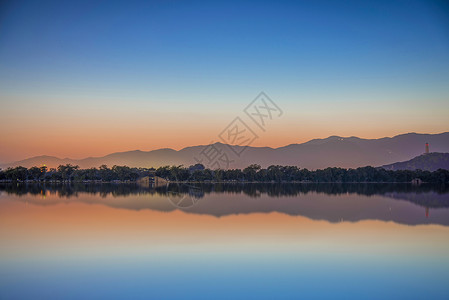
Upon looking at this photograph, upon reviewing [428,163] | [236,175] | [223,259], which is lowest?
[223,259]

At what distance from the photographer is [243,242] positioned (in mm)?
9609

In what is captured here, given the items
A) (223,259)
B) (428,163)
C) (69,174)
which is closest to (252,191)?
(223,259)

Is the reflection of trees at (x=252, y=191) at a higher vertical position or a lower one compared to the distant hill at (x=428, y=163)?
lower

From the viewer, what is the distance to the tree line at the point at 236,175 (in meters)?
71.3

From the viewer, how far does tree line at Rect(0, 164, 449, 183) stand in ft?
234

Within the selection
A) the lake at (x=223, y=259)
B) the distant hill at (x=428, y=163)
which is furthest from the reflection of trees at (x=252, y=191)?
the distant hill at (x=428, y=163)

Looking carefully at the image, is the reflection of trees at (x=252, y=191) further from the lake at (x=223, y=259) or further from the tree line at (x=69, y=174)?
the tree line at (x=69, y=174)

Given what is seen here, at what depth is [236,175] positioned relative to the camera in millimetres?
76625

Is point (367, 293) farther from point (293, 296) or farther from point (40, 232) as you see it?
point (40, 232)

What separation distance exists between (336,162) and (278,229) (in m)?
134

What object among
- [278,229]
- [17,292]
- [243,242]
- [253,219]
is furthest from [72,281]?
[253,219]

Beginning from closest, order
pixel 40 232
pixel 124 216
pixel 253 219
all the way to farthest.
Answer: pixel 40 232 < pixel 253 219 < pixel 124 216

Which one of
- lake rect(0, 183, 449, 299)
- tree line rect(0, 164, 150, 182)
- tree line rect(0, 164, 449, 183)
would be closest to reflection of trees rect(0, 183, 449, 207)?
lake rect(0, 183, 449, 299)

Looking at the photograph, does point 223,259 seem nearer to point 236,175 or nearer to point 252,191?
point 252,191
